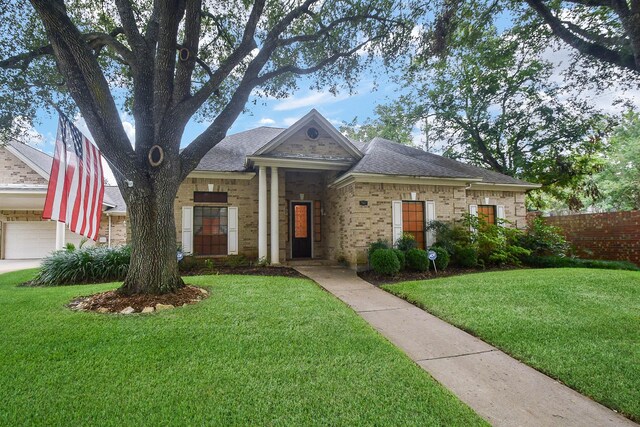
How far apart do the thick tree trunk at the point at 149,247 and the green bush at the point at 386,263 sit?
522cm

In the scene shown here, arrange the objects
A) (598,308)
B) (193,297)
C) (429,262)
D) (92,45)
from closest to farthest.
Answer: (598,308)
(193,297)
(92,45)
(429,262)

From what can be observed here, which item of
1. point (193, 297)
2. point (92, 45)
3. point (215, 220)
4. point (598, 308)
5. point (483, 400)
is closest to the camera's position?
point (483, 400)

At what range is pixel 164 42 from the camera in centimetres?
572

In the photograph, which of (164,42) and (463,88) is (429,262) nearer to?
(164,42)

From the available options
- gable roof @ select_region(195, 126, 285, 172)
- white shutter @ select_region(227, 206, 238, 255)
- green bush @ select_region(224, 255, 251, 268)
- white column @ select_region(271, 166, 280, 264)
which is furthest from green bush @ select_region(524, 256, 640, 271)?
white shutter @ select_region(227, 206, 238, 255)

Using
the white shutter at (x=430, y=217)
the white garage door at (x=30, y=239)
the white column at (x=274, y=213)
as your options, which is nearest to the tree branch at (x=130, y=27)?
the white column at (x=274, y=213)

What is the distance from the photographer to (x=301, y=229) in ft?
39.7

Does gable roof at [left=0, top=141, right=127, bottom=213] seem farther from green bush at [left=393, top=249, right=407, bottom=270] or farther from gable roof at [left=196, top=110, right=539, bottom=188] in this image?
green bush at [left=393, top=249, right=407, bottom=270]

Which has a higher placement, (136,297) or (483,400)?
(136,297)

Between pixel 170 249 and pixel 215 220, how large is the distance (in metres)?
5.06

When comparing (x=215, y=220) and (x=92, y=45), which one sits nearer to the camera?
(x=92, y=45)

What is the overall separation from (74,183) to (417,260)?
8.17 metres

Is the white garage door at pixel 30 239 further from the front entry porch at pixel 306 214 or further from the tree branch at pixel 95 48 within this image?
the front entry porch at pixel 306 214

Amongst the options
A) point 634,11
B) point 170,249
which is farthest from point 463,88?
point 170,249
